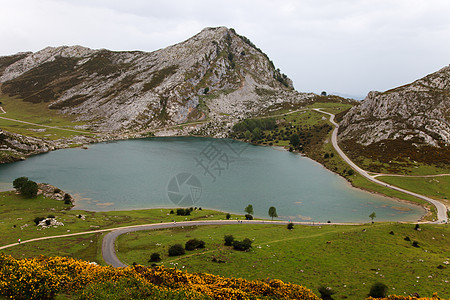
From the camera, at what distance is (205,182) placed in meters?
101

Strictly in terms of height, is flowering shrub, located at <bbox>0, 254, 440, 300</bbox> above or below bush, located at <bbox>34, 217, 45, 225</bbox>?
above

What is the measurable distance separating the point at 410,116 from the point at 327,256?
116722mm

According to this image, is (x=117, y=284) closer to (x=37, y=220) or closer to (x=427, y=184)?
(x=37, y=220)

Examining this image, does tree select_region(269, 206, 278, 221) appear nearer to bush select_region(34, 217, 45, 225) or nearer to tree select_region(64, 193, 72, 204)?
bush select_region(34, 217, 45, 225)

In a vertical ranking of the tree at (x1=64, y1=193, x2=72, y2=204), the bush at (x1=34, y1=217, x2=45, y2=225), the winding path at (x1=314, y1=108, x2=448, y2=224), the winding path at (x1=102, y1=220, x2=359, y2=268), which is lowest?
the tree at (x1=64, y1=193, x2=72, y2=204)

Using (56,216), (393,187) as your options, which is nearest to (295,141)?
(393,187)

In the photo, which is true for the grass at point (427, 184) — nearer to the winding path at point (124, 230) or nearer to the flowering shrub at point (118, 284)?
the winding path at point (124, 230)

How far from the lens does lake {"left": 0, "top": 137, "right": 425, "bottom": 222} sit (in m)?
78.3

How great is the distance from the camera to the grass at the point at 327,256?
3097 centimetres

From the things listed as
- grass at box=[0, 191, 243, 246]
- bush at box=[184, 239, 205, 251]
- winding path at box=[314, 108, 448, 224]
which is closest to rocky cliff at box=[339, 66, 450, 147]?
winding path at box=[314, 108, 448, 224]

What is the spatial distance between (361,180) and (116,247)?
89947mm

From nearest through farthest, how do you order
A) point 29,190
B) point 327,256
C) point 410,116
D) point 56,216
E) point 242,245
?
point 327,256 < point 242,245 < point 56,216 < point 29,190 < point 410,116

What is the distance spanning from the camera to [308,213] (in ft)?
249

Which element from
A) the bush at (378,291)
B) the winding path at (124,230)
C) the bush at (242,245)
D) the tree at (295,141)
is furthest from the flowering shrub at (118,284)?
the tree at (295,141)
